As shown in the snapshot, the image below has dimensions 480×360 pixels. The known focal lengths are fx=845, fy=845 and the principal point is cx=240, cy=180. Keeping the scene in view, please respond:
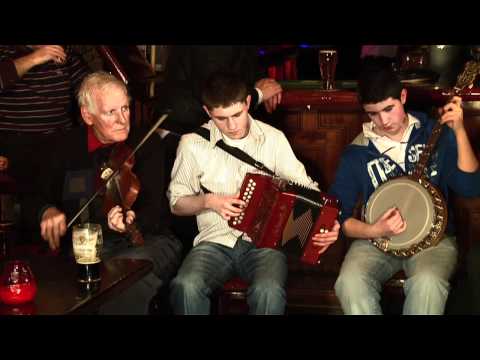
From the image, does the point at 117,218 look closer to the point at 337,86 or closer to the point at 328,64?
the point at 328,64

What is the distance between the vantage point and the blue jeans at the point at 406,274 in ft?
11.9

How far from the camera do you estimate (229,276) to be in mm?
3928

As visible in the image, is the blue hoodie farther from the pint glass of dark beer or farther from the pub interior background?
the pint glass of dark beer

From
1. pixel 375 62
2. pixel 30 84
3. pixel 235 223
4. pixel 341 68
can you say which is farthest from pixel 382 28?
pixel 341 68

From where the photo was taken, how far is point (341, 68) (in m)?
6.47

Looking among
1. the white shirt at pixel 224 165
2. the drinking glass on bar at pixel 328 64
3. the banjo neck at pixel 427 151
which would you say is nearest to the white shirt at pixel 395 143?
the banjo neck at pixel 427 151

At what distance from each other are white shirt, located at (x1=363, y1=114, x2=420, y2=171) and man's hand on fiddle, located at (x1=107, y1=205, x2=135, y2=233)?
1159mm

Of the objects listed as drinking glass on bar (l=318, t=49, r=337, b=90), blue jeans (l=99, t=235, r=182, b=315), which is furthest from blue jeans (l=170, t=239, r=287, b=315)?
drinking glass on bar (l=318, t=49, r=337, b=90)

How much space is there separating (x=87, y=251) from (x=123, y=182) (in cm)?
64

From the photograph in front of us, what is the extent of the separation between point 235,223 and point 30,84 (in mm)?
1320

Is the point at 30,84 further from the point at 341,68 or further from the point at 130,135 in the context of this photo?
the point at 341,68

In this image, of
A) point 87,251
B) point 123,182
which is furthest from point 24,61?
point 87,251

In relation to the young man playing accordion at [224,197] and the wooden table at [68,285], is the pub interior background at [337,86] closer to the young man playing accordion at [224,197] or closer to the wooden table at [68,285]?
the young man playing accordion at [224,197]

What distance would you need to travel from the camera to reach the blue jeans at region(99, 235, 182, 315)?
376 centimetres
